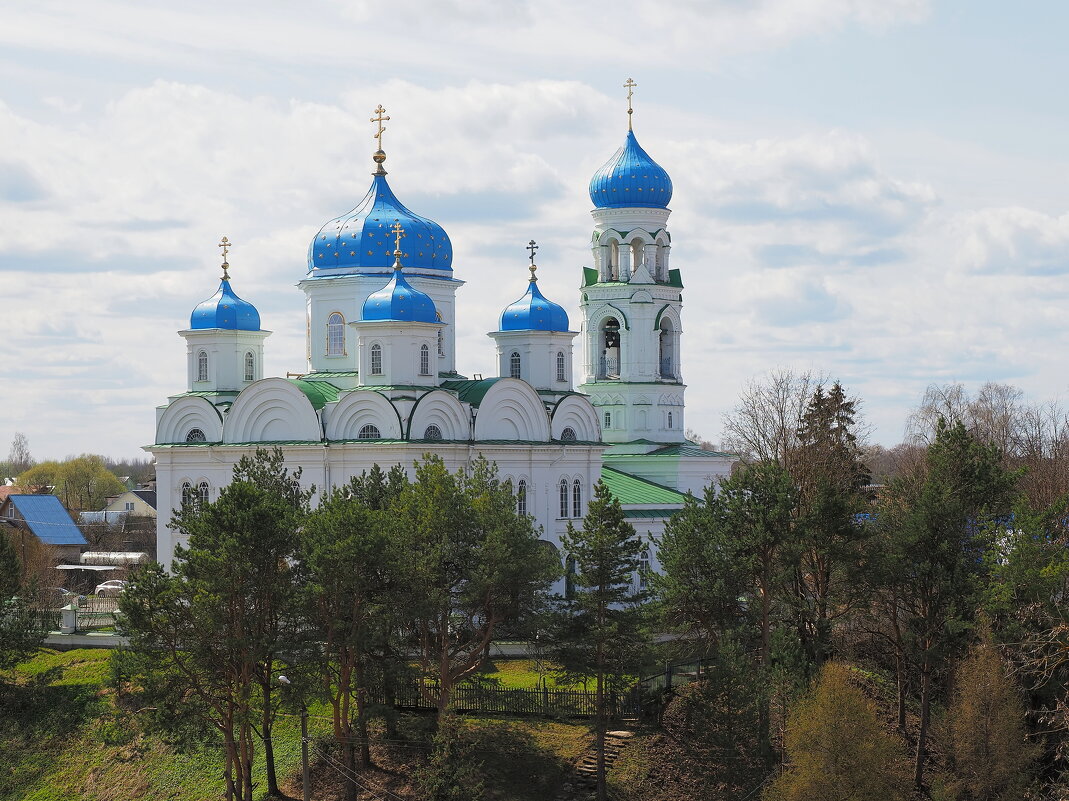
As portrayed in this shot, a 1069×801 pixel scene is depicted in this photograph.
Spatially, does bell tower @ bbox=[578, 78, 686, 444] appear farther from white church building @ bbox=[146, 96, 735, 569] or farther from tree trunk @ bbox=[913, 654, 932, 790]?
tree trunk @ bbox=[913, 654, 932, 790]

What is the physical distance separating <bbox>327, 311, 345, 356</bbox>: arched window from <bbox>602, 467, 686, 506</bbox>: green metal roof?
313 inches

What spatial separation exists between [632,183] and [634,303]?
133 inches

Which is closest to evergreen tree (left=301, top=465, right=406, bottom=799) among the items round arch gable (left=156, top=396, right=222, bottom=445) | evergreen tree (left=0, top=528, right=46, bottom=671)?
evergreen tree (left=0, top=528, right=46, bottom=671)

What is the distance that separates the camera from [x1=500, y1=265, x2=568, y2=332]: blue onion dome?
38031mm

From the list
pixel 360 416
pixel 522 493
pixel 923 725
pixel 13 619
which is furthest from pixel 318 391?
pixel 923 725

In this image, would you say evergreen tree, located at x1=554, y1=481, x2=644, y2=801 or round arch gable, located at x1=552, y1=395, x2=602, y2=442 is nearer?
evergreen tree, located at x1=554, y1=481, x2=644, y2=801

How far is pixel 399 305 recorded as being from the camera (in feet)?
111

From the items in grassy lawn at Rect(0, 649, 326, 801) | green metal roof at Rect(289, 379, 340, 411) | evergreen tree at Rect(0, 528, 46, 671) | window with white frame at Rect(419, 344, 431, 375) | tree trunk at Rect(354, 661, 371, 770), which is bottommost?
grassy lawn at Rect(0, 649, 326, 801)

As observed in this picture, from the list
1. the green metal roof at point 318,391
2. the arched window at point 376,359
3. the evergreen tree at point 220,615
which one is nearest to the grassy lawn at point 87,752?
the evergreen tree at point 220,615

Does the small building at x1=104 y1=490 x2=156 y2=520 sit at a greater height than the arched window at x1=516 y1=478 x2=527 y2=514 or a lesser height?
lesser

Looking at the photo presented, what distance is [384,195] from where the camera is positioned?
1506 inches

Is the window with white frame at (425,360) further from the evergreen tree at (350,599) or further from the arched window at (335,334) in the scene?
the evergreen tree at (350,599)

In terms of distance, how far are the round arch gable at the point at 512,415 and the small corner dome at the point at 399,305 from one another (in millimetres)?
2325

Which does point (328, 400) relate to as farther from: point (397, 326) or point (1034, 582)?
point (1034, 582)
